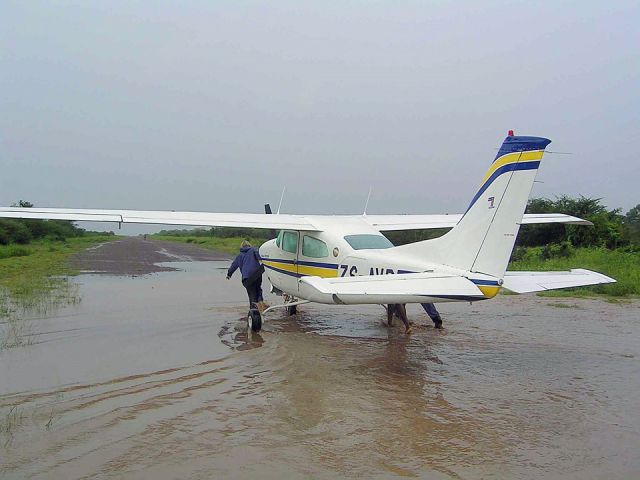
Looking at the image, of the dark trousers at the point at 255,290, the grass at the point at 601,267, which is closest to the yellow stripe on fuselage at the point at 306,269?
the dark trousers at the point at 255,290

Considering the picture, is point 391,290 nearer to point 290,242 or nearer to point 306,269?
point 306,269

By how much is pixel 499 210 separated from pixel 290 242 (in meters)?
5.05

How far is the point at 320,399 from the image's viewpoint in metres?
6.29

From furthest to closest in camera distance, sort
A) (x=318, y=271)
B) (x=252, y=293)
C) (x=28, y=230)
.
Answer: (x=28, y=230) < (x=252, y=293) < (x=318, y=271)

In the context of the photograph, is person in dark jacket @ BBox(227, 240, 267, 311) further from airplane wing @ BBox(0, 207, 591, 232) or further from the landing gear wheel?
airplane wing @ BBox(0, 207, 591, 232)

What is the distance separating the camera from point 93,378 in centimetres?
696

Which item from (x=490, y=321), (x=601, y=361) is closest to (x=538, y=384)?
(x=601, y=361)

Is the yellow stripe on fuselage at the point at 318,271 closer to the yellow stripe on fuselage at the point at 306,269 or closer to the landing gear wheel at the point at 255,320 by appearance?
the yellow stripe on fuselage at the point at 306,269

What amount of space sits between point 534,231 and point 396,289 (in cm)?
2302

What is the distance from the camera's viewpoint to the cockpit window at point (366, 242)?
384 inches

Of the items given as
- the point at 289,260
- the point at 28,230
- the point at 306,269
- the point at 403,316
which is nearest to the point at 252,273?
the point at 289,260

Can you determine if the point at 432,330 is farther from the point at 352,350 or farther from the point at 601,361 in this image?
the point at 601,361

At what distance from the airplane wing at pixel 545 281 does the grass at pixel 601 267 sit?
7.44 m

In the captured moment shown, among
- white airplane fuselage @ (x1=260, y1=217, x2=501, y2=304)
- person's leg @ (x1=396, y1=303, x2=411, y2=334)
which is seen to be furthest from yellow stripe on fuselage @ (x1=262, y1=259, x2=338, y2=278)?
person's leg @ (x1=396, y1=303, x2=411, y2=334)
